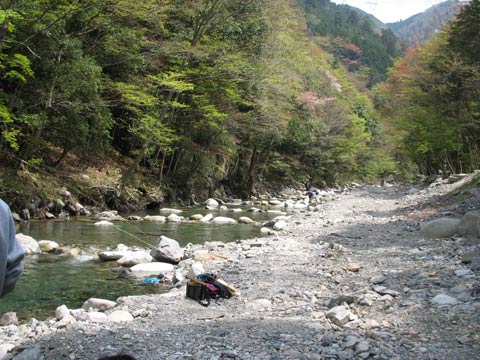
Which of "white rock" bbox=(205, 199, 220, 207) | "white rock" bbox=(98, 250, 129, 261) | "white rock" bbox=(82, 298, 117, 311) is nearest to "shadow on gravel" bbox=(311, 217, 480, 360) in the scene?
"white rock" bbox=(82, 298, 117, 311)

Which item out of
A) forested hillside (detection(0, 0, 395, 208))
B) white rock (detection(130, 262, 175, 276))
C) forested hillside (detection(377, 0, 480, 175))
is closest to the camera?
white rock (detection(130, 262, 175, 276))

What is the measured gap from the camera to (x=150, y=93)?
1831 cm

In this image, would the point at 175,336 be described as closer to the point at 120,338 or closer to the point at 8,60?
the point at 120,338

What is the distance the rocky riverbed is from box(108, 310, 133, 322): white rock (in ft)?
0.05

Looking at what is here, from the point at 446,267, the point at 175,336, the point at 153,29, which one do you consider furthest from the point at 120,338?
the point at 153,29

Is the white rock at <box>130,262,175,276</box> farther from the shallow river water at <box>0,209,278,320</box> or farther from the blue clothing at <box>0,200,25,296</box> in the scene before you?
the blue clothing at <box>0,200,25,296</box>

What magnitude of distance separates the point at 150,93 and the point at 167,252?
11.1m

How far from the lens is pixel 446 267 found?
614cm

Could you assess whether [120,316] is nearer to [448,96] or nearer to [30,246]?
[30,246]

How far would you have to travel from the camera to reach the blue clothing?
1210 millimetres

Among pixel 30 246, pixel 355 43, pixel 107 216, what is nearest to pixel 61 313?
pixel 30 246

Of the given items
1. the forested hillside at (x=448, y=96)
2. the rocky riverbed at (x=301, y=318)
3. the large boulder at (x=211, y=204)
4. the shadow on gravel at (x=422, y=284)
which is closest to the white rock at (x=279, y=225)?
the shadow on gravel at (x=422, y=284)

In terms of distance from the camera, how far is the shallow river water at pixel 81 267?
578 centimetres

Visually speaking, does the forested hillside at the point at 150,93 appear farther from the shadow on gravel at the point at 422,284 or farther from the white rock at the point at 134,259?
the shadow on gravel at the point at 422,284
